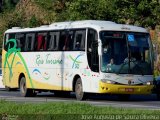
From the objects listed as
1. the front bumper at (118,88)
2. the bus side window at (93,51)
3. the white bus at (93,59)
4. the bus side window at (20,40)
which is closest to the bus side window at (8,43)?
the bus side window at (20,40)

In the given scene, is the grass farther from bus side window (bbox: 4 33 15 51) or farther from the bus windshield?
bus side window (bbox: 4 33 15 51)

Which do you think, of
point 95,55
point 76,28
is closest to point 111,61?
point 95,55

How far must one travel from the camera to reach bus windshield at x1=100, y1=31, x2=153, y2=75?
2762cm

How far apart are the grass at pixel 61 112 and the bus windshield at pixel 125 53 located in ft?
27.2

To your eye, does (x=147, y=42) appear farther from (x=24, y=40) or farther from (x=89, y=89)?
(x=24, y=40)

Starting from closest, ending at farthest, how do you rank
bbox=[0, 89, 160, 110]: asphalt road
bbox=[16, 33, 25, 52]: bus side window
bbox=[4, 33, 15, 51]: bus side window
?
1. bbox=[0, 89, 160, 110]: asphalt road
2. bbox=[16, 33, 25, 52]: bus side window
3. bbox=[4, 33, 15, 51]: bus side window

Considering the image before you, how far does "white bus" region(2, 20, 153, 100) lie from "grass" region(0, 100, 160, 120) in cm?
820

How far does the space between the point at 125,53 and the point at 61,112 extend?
11.2 metres

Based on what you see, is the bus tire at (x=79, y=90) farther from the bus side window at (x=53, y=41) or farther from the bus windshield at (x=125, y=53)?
the bus side window at (x=53, y=41)

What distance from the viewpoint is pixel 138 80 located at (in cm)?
2780

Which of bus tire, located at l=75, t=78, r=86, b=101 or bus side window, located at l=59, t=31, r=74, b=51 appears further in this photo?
bus side window, located at l=59, t=31, r=74, b=51

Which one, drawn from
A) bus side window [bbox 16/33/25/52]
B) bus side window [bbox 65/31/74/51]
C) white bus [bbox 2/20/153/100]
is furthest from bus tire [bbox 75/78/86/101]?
bus side window [bbox 16/33/25/52]

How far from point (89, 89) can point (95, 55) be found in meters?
1.43

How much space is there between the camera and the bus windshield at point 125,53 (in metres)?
27.6
